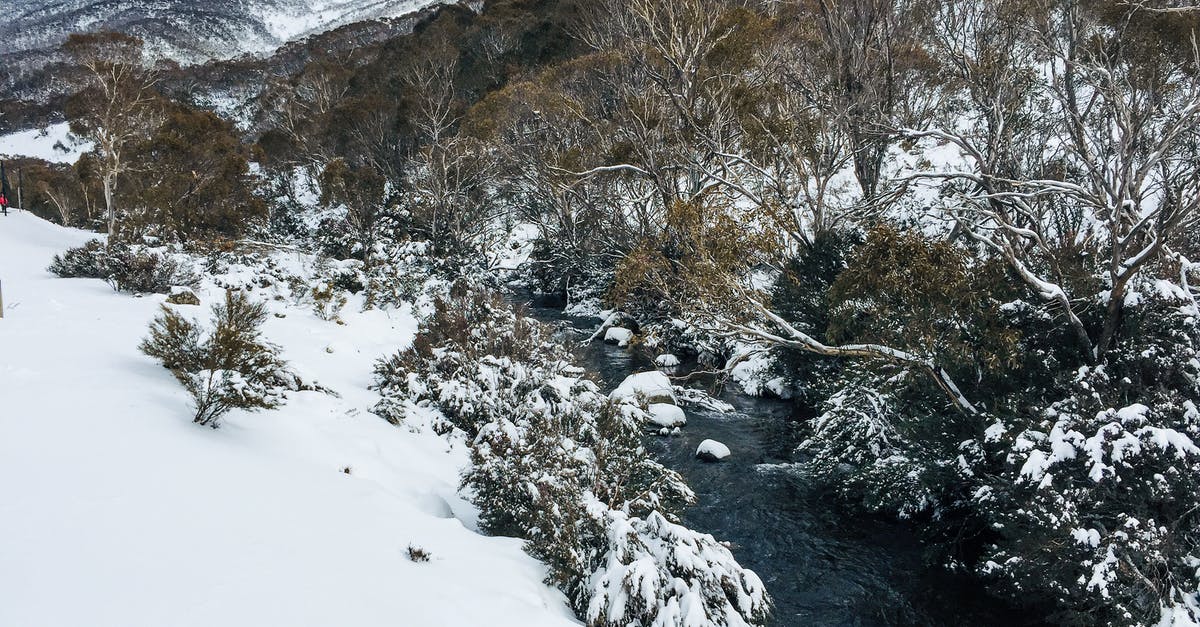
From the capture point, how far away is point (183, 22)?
104 meters

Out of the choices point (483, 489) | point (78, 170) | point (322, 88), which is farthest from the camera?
point (322, 88)

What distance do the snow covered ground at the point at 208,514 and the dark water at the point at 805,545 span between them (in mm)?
3392

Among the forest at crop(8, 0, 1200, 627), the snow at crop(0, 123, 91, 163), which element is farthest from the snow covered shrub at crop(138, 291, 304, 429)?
the snow at crop(0, 123, 91, 163)

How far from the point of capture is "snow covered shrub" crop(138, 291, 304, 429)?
6488 millimetres

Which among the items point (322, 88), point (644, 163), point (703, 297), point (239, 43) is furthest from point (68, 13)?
point (703, 297)

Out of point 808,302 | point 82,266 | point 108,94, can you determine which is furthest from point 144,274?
point 108,94

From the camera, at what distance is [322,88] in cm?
4012

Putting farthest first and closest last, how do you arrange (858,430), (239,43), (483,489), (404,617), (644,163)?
1. (239,43)
2. (644,163)
3. (858,430)
4. (483,489)
5. (404,617)

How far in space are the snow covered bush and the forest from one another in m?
0.04

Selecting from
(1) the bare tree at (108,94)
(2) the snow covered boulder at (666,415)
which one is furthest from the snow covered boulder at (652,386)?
(1) the bare tree at (108,94)

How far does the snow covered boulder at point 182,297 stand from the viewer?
11.5m

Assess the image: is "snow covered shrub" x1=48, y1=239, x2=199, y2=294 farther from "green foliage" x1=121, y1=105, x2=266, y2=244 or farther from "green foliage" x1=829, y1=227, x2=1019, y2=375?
"green foliage" x1=829, y1=227, x2=1019, y2=375

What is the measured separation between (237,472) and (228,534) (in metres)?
1.20

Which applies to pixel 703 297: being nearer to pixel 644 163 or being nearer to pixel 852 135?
pixel 852 135
